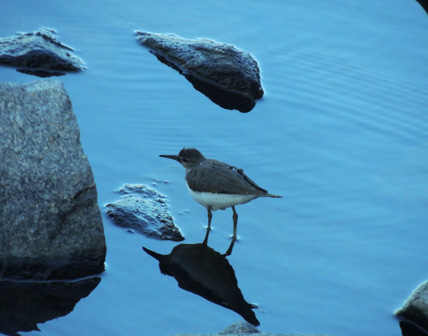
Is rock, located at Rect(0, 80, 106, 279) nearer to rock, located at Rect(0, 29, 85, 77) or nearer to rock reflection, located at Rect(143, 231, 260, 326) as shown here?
rock reflection, located at Rect(143, 231, 260, 326)

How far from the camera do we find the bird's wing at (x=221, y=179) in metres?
8.21

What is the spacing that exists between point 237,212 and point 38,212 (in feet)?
8.64

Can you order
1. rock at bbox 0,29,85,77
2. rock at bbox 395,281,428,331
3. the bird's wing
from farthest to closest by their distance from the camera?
1. rock at bbox 0,29,85,77
2. the bird's wing
3. rock at bbox 395,281,428,331

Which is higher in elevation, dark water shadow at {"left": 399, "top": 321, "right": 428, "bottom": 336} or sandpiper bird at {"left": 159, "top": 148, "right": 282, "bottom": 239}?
sandpiper bird at {"left": 159, "top": 148, "right": 282, "bottom": 239}

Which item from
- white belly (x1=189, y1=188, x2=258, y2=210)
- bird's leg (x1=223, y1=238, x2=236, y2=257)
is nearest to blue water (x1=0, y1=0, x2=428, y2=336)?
bird's leg (x1=223, y1=238, x2=236, y2=257)

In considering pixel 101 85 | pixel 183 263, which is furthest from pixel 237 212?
pixel 101 85

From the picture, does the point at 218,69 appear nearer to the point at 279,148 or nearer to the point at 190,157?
the point at 279,148

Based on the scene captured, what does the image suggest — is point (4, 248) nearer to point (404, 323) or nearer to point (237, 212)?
point (237, 212)

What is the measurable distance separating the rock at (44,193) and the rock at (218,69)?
4329mm

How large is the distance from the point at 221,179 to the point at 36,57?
4.39 meters

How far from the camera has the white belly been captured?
8250 mm

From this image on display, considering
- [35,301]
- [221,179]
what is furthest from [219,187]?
[35,301]

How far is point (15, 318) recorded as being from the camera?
21.9 ft

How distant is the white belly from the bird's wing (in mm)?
54
